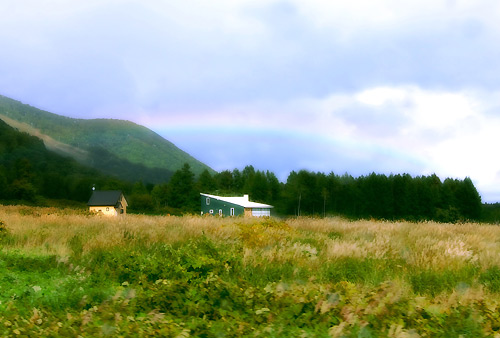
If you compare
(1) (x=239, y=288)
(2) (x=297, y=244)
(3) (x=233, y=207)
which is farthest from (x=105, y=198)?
(1) (x=239, y=288)

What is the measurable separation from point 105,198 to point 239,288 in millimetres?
Result: 47984

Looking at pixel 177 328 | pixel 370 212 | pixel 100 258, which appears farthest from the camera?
pixel 370 212

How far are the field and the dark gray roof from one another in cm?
3854

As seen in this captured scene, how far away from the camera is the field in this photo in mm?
4863

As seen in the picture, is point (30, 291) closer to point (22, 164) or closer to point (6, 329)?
point (6, 329)

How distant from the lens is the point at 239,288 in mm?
6254

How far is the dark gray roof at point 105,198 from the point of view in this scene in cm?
5056

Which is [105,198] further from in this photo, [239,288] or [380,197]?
[239,288]

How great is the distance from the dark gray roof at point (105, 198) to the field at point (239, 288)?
Result: 38536 millimetres

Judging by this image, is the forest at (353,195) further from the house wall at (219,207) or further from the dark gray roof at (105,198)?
the dark gray roof at (105,198)

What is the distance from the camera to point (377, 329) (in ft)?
16.5

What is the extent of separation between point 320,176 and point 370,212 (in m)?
8.82

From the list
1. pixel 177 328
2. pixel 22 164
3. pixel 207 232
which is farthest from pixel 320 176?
pixel 177 328

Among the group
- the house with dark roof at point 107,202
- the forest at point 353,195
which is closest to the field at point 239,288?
the house with dark roof at point 107,202
